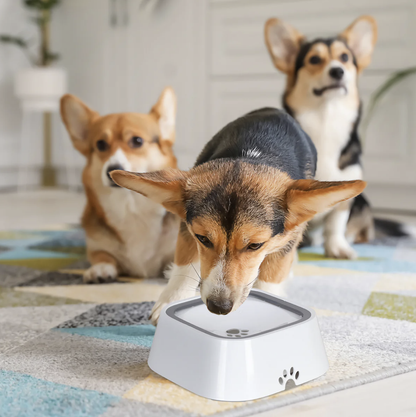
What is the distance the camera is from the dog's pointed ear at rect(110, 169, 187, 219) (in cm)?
106

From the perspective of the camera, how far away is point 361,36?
87.4 inches

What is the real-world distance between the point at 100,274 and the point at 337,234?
0.96 meters

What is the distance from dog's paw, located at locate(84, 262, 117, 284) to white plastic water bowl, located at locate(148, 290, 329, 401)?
67cm

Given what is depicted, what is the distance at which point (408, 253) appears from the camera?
2213 millimetres

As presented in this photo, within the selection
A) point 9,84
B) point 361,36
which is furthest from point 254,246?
point 9,84

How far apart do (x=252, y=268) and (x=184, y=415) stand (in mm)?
305

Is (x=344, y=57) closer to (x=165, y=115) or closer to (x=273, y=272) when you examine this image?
(x=165, y=115)

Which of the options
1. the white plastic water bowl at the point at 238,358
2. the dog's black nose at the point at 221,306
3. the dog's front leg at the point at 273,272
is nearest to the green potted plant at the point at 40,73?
the dog's front leg at the point at 273,272

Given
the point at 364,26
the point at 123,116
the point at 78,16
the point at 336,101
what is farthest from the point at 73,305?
the point at 78,16

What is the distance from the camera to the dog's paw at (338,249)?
2127mm

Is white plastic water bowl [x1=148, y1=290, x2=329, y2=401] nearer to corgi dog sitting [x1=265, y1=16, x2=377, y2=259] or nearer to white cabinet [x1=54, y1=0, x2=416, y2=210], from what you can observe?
corgi dog sitting [x1=265, y1=16, x2=377, y2=259]

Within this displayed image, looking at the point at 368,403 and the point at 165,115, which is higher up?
the point at 165,115

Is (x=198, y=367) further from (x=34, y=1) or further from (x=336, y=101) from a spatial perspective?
(x=34, y=1)

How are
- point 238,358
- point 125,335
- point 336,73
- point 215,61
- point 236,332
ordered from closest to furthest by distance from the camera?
point 238,358 < point 236,332 < point 125,335 < point 336,73 < point 215,61
